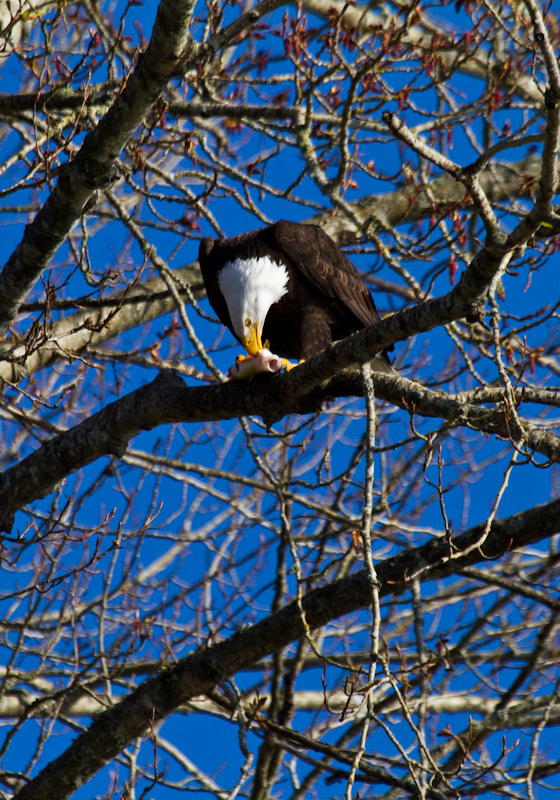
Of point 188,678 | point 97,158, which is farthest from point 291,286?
point 188,678

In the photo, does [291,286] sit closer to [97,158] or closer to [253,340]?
[253,340]

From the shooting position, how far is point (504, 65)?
5000 mm

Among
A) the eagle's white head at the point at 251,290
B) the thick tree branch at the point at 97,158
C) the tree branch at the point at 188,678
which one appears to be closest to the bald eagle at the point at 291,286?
the eagle's white head at the point at 251,290

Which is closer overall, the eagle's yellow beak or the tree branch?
the tree branch

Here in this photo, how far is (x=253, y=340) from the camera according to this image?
3467mm

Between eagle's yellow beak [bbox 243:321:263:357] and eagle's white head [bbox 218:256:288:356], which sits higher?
eagle's white head [bbox 218:256:288:356]

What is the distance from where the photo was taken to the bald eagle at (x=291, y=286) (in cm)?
375

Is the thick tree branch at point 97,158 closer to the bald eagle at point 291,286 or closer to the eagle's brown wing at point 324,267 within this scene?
the bald eagle at point 291,286

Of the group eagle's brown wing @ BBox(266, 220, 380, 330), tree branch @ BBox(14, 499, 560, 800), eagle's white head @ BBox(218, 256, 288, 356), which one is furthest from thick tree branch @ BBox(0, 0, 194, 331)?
tree branch @ BBox(14, 499, 560, 800)

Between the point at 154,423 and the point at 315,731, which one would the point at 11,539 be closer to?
the point at 154,423

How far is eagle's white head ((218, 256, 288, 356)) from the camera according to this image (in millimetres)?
3623

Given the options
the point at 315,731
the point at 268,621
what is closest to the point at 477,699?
the point at 315,731

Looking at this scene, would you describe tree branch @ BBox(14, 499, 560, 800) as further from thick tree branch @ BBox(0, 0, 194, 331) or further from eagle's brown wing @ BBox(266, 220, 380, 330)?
thick tree branch @ BBox(0, 0, 194, 331)

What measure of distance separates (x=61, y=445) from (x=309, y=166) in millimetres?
1670
